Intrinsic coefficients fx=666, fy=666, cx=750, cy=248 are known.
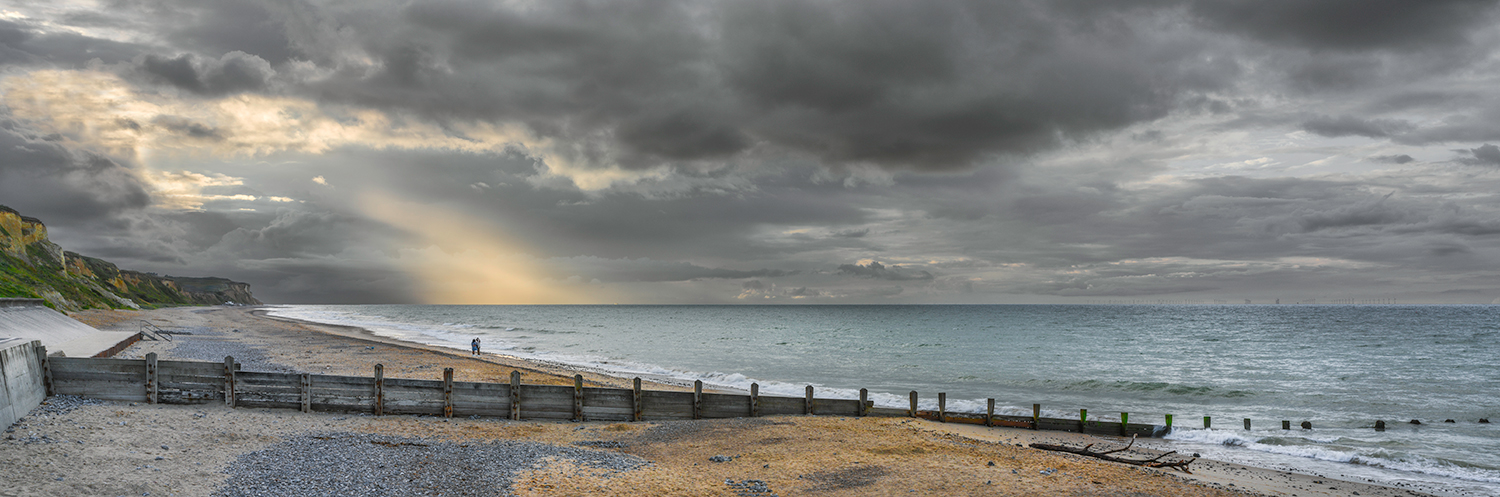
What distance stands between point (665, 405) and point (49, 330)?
40190mm

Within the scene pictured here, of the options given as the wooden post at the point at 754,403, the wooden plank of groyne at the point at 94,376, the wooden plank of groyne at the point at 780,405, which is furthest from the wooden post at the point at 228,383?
the wooden plank of groyne at the point at 780,405

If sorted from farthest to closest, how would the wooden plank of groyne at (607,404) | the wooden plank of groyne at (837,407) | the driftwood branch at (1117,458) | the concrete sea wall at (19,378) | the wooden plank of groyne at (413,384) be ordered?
the wooden plank of groyne at (837,407), the wooden plank of groyne at (607,404), the wooden plank of groyne at (413,384), the driftwood branch at (1117,458), the concrete sea wall at (19,378)

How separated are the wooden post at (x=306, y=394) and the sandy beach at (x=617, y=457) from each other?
260mm

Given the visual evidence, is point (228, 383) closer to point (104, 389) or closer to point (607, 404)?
point (104, 389)

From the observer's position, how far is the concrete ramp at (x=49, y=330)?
30.4 m

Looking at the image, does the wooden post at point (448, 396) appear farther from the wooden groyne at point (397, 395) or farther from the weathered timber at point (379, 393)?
the weathered timber at point (379, 393)

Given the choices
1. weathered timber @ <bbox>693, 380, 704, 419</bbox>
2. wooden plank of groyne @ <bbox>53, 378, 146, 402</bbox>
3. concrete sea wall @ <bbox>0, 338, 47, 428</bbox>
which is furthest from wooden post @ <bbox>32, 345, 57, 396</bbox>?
weathered timber @ <bbox>693, 380, 704, 419</bbox>

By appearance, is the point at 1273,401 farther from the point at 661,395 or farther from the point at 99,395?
the point at 99,395

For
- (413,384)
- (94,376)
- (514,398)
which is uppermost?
(94,376)

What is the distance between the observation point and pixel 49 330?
37375 mm

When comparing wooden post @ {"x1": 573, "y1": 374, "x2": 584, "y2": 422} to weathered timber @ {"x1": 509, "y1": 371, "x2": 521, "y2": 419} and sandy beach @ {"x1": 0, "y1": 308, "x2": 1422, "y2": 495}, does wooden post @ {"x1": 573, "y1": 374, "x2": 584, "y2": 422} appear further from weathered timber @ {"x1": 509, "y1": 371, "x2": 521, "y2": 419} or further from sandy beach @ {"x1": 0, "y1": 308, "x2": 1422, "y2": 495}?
weathered timber @ {"x1": 509, "y1": 371, "x2": 521, "y2": 419}

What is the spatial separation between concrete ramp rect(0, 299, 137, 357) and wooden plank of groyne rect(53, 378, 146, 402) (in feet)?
46.7

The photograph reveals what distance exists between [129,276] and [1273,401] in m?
196

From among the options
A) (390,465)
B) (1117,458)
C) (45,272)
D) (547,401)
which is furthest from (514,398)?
(45,272)
